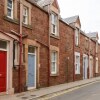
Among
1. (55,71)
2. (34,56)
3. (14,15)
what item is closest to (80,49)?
(55,71)

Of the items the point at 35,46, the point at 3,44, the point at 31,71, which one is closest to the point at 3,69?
the point at 3,44

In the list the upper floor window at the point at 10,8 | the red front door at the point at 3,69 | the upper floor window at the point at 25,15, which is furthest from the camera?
the upper floor window at the point at 25,15

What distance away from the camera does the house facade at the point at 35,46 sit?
50.2ft

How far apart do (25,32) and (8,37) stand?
7.19 feet

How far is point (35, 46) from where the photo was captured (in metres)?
18.5

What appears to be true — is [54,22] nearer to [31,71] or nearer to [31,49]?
[31,49]

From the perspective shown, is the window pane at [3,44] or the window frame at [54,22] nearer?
the window pane at [3,44]

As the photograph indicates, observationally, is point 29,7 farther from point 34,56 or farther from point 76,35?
point 76,35

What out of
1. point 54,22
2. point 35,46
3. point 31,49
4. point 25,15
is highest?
point 54,22

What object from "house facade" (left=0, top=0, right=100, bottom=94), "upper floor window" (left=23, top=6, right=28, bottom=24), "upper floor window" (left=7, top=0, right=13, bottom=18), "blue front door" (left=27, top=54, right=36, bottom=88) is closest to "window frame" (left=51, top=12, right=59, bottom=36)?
"house facade" (left=0, top=0, right=100, bottom=94)

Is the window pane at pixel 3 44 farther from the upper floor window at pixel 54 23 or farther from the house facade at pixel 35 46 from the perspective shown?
the upper floor window at pixel 54 23

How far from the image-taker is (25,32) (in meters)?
17.1

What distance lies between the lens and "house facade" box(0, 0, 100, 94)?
15312 millimetres

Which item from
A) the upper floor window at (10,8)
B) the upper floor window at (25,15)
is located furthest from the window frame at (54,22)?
the upper floor window at (10,8)
